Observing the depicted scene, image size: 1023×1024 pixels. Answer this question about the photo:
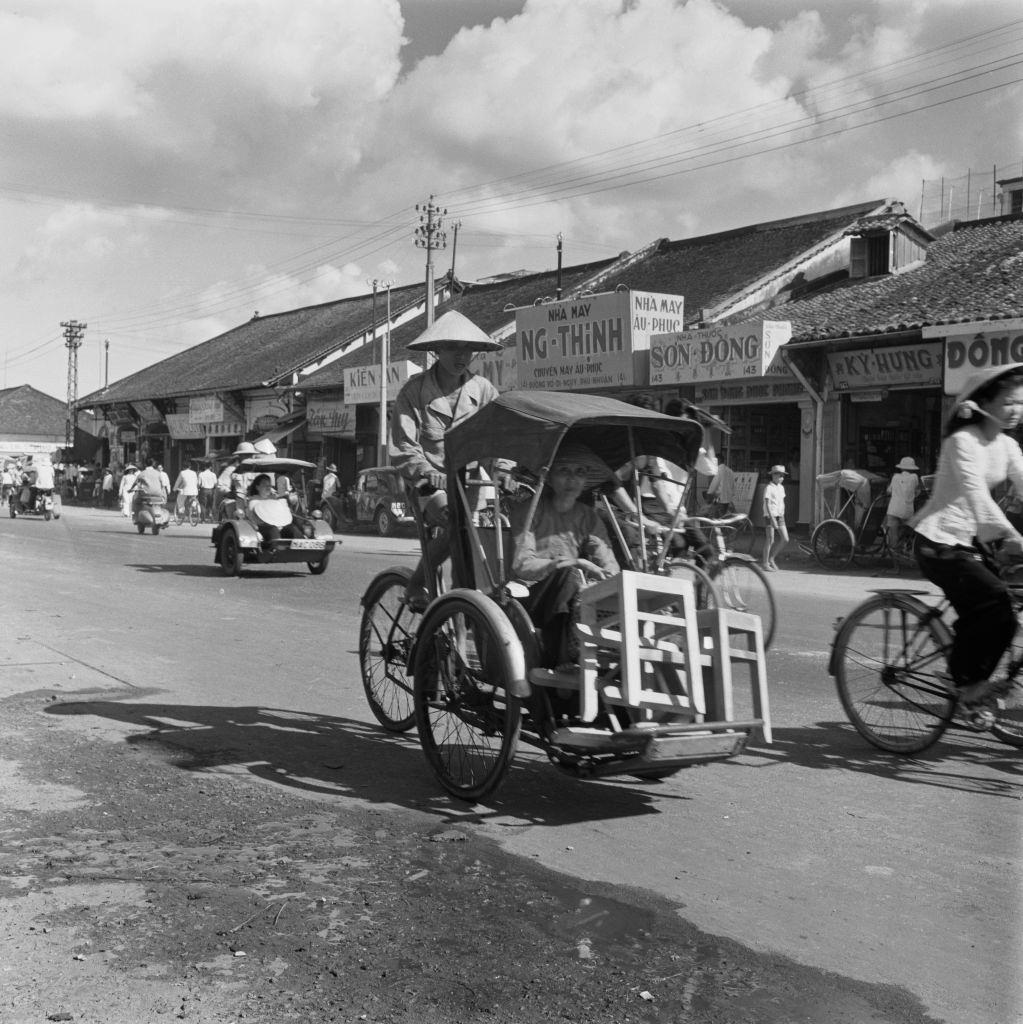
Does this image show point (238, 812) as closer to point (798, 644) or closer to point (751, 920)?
point (751, 920)

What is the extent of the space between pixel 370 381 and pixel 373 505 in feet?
18.9

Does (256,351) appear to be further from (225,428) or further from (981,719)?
(981,719)

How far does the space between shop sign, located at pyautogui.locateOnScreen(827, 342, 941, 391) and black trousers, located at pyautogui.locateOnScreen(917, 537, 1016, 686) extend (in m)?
16.4

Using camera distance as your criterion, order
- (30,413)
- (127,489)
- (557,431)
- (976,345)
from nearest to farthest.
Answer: (557,431)
(976,345)
(127,489)
(30,413)

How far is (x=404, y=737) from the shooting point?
626cm

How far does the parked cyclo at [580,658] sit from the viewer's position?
454cm

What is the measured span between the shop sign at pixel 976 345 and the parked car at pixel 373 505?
42.7ft

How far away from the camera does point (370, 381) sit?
35.4 meters

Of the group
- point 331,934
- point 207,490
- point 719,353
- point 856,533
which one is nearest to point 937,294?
point 719,353

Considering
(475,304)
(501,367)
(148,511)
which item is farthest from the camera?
(475,304)

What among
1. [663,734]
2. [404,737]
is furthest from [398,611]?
[663,734]

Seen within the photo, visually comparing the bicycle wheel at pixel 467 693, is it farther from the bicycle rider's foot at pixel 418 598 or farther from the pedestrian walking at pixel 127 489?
the pedestrian walking at pixel 127 489

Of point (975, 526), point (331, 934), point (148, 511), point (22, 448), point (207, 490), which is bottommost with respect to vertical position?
point (331, 934)

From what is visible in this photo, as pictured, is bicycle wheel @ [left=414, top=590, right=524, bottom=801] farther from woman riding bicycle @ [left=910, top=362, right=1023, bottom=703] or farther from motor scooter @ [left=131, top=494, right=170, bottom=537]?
motor scooter @ [left=131, top=494, right=170, bottom=537]
